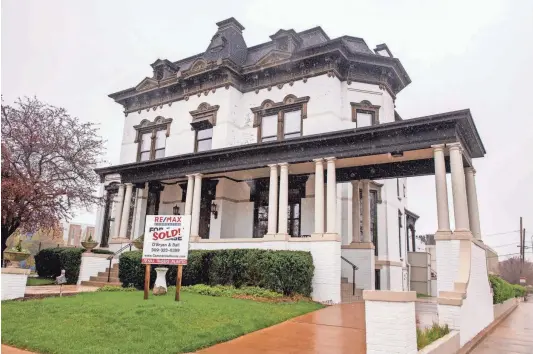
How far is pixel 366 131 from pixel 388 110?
5.74 m

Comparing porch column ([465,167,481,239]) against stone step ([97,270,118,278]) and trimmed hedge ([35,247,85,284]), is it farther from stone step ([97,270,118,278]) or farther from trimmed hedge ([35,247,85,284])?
trimmed hedge ([35,247,85,284])

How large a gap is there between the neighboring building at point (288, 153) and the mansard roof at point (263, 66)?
0.06 meters

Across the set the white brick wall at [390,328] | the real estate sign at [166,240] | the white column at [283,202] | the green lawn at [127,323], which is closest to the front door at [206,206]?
the white column at [283,202]

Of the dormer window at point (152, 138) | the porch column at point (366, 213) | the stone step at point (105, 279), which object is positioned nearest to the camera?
the stone step at point (105, 279)

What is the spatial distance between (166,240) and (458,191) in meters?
8.63

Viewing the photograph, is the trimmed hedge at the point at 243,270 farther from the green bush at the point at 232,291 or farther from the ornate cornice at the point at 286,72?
the ornate cornice at the point at 286,72

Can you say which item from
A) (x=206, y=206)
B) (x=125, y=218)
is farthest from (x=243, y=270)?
(x=125, y=218)

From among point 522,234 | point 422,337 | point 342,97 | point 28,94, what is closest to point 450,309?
point 422,337

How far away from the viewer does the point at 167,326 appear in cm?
761

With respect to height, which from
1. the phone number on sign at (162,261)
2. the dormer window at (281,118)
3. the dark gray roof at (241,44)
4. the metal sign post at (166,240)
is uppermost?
the dark gray roof at (241,44)

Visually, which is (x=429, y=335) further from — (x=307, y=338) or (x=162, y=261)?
(x=162, y=261)

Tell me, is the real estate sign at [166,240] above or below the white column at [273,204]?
below

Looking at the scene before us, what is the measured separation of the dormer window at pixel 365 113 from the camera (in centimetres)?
1820

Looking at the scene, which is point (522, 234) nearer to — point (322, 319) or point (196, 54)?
point (196, 54)
